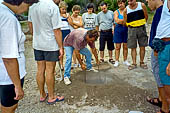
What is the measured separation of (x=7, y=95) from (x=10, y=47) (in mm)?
547

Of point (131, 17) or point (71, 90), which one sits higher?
point (131, 17)

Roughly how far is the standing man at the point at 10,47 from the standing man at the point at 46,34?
942 millimetres

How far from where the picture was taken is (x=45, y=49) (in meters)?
2.57

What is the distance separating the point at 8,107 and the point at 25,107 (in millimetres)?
1089

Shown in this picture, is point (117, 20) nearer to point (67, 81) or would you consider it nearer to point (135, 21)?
point (135, 21)

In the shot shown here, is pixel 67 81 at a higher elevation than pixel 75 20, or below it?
below

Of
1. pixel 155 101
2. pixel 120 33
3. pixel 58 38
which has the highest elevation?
pixel 58 38

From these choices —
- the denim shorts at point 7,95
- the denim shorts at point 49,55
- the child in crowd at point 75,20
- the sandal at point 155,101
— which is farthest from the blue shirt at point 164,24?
the child in crowd at point 75,20

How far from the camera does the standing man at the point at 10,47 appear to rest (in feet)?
4.37

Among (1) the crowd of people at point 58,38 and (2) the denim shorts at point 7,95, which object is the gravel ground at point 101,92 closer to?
(1) the crowd of people at point 58,38

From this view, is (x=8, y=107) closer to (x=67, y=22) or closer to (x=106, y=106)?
(x=106, y=106)

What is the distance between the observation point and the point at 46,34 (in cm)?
252

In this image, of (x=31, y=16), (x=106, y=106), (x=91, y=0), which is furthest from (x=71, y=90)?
(x=91, y=0)

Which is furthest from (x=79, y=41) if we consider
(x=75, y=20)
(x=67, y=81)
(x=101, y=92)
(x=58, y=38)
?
(x=75, y=20)
